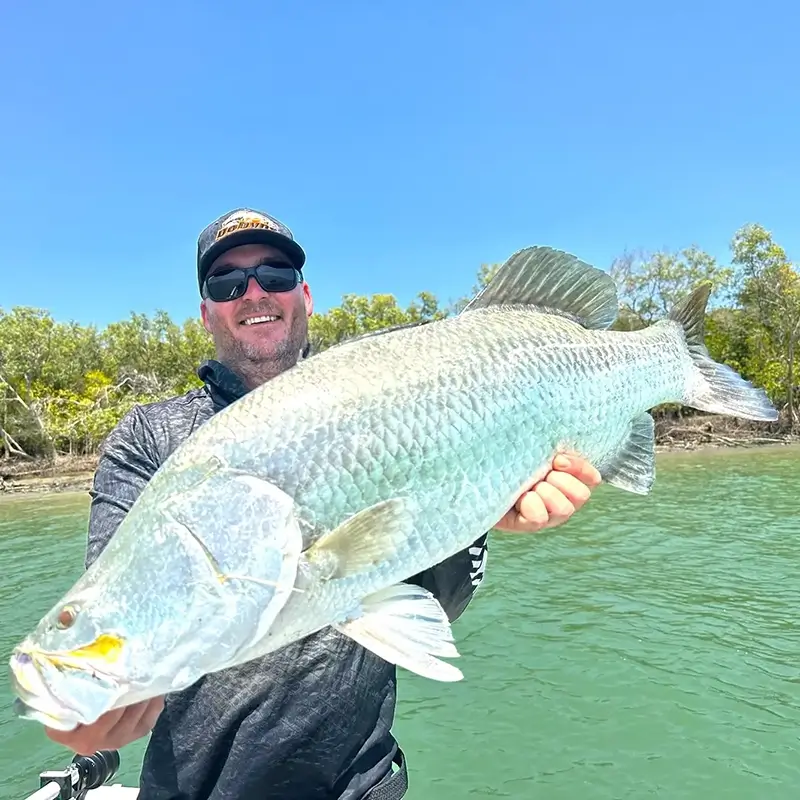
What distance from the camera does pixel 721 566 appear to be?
12.4 metres

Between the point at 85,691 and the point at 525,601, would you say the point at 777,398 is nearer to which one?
the point at 525,601

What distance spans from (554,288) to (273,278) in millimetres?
1193

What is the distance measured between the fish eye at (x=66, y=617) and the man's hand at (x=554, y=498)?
1315mm

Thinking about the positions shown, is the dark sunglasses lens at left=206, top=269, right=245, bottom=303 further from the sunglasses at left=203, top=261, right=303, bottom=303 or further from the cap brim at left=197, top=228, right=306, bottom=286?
the cap brim at left=197, top=228, right=306, bottom=286

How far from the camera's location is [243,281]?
9.28 feet

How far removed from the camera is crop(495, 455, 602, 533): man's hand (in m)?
2.14

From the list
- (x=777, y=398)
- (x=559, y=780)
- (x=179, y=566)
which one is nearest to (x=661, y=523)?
(x=559, y=780)

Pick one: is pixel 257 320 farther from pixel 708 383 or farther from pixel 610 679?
pixel 610 679

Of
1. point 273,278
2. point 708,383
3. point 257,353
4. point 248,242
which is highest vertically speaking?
point 248,242

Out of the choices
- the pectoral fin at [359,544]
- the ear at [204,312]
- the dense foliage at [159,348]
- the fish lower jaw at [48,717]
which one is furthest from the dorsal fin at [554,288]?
the dense foliage at [159,348]

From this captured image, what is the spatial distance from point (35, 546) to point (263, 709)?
19.9 m

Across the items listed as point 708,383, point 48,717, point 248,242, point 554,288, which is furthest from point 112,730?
point 708,383

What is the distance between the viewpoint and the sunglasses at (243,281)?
9.27 feet

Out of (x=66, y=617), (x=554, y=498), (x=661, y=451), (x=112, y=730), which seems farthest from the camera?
(x=661, y=451)
